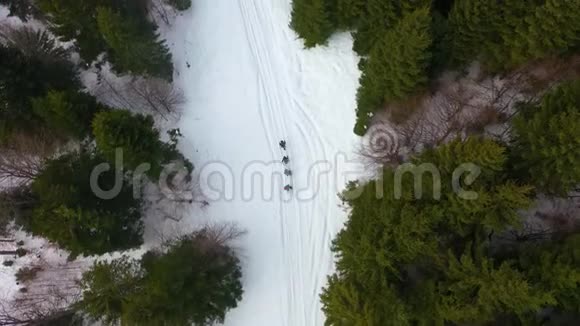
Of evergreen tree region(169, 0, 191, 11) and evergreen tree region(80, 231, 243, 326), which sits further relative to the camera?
evergreen tree region(169, 0, 191, 11)

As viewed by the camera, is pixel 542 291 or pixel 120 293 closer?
pixel 542 291

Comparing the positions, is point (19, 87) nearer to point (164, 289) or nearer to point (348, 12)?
point (164, 289)

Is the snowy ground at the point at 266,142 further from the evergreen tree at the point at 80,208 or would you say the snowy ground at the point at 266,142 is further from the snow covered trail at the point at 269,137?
the evergreen tree at the point at 80,208

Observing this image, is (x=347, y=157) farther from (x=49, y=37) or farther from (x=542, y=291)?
(x=49, y=37)

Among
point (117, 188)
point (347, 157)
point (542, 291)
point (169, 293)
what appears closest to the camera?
point (542, 291)

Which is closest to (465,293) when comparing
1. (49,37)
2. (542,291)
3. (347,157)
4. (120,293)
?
(542,291)

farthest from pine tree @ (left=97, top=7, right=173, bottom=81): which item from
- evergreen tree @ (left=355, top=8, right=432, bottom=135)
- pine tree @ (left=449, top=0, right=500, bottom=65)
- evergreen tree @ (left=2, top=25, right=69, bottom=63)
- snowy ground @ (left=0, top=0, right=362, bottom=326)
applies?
pine tree @ (left=449, top=0, right=500, bottom=65)

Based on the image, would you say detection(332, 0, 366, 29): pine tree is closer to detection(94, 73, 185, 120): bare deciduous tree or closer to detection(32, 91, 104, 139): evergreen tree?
detection(94, 73, 185, 120): bare deciduous tree
